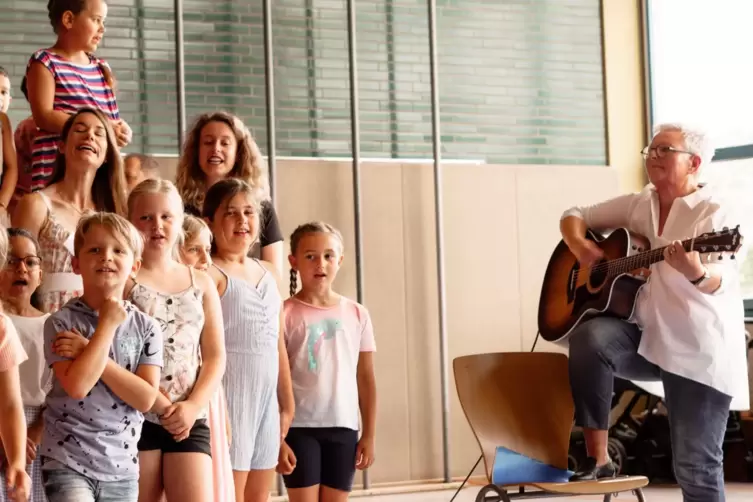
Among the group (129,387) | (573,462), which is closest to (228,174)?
(129,387)

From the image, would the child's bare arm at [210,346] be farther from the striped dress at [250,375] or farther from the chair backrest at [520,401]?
the chair backrest at [520,401]

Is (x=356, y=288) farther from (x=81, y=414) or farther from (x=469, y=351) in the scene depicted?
(x=81, y=414)

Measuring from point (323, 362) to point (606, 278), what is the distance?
125cm

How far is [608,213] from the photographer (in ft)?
14.2

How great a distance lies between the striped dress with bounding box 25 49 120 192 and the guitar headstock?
2111 mm

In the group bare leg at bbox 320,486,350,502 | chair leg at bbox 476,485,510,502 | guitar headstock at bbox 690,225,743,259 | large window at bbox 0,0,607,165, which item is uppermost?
large window at bbox 0,0,607,165

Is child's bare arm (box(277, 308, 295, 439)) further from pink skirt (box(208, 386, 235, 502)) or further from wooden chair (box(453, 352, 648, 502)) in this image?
wooden chair (box(453, 352, 648, 502))

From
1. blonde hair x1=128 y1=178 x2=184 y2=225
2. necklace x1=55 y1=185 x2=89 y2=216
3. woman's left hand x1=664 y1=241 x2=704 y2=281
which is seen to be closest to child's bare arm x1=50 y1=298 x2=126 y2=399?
blonde hair x1=128 y1=178 x2=184 y2=225

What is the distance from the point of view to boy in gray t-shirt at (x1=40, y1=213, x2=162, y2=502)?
7.65ft

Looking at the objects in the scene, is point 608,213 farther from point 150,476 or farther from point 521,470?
point 150,476

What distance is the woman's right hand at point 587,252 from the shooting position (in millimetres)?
Result: 4322

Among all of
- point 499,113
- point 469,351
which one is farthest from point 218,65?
point 469,351

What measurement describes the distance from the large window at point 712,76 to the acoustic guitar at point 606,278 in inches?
86.1

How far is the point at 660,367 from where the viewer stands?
3.86 meters
